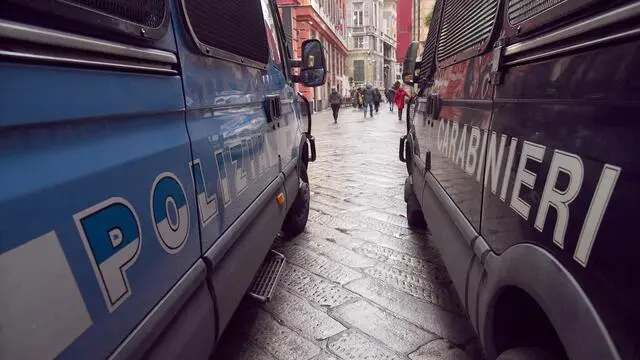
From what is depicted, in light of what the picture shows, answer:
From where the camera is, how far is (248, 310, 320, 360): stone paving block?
2.30m

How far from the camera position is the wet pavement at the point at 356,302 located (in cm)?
234

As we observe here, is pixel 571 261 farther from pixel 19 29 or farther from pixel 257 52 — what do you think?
pixel 257 52

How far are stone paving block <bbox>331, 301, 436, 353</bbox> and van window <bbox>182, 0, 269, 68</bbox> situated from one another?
61.8 inches

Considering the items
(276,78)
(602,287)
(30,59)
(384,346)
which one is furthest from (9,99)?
(276,78)

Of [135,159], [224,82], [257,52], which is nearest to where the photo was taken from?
[135,159]

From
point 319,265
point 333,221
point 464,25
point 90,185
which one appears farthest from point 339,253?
point 90,185

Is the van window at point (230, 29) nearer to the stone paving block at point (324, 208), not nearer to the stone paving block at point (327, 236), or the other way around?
the stone paving block at point (327, 236)

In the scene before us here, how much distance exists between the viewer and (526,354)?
4.21 feet

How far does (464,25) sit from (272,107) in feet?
4.26

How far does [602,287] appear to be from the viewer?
0.91m

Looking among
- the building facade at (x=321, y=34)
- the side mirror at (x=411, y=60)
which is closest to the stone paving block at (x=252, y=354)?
the side mirror at (x=411, y=60)

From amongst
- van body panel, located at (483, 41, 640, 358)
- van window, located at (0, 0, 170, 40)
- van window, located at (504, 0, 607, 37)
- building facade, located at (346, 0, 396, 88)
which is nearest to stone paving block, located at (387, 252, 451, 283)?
van body panel, located at (483, 41, 640, 358)

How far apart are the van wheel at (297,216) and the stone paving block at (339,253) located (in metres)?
0.22

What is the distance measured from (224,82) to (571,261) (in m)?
1.50
